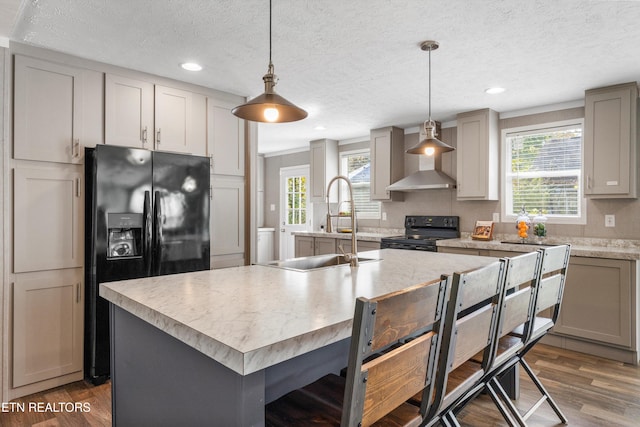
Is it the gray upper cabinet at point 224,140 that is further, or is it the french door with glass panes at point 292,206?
the french door with glass panes at point 292,206

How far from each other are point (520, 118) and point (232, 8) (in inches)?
133

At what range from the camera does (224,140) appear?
3.59m

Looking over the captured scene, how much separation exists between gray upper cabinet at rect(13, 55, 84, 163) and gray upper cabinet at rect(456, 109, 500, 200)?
144 inches

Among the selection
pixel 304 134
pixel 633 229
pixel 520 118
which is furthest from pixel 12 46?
pixel 633 229

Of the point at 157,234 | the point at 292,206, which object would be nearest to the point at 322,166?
the point at 292,206

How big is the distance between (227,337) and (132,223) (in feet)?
7.00

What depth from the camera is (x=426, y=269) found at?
2123mm

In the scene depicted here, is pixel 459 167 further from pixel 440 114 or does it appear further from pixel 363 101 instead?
pixel 363 101

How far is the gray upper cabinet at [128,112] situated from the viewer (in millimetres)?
2906

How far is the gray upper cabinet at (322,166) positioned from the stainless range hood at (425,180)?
4.03 ft

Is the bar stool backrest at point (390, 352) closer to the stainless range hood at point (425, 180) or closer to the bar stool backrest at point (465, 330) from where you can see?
the bar stool backrest at point (465, 330)

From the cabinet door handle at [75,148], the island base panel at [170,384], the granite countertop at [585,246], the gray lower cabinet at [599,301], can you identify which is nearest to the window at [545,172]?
the granite countertop at [585,246]

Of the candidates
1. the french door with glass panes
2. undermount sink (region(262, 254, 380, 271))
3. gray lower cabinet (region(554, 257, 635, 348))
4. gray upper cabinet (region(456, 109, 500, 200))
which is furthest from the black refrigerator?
the french door with glass panes

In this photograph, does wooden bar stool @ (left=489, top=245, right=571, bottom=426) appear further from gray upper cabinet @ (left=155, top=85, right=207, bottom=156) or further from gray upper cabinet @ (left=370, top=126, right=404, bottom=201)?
gray upper cabinet @ (left=370, top=126, right=404, bottom=201)
